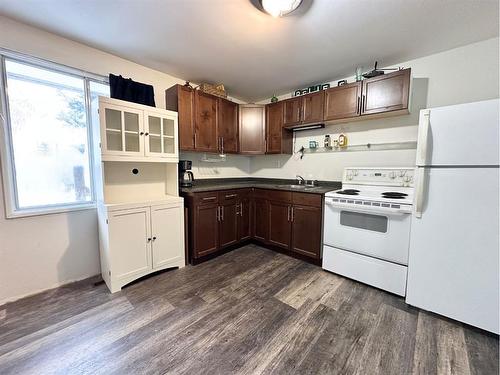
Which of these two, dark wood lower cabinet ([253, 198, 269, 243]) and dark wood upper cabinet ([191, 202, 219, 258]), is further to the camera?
dark wood lower cabinet ([253, 198, 269, 243])

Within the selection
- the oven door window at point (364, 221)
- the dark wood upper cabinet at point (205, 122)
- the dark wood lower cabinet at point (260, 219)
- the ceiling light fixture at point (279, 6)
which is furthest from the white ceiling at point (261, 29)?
the dark wood lower cabinet at point (260, 219)

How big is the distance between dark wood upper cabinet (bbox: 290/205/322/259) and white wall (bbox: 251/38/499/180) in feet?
2.45

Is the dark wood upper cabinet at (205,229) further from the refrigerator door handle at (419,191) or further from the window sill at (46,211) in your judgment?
the refrigerator door handle at (419,191)

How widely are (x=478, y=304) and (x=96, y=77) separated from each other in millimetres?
3981

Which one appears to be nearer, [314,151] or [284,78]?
[284,78]

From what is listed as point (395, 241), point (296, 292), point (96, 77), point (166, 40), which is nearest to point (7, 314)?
point (96, 77)

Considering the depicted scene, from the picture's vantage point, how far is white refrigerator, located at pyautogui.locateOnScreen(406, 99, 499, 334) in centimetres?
148

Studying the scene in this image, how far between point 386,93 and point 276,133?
1.48m

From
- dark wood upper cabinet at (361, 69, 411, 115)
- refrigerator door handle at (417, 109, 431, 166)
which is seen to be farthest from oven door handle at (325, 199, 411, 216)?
dark wood upper cabinet at (361, 69, 411, 115)

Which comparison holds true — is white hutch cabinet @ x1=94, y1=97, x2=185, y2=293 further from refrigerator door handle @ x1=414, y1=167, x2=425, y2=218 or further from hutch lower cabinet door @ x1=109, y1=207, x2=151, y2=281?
refrigerator door handle @ x1=414, y1=167, x2=425, y2=218

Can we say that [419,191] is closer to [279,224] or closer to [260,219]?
[279,224]

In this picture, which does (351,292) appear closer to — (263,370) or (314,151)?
(263,370)

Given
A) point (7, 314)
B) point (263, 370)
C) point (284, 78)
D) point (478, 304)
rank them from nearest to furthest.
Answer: point (263, 370)
point (478, 304)
point (7, 314)
point (284, 78)

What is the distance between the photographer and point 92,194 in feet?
7.64
